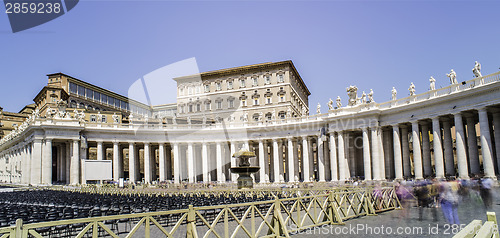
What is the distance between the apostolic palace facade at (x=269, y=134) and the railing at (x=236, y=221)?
84.4ft

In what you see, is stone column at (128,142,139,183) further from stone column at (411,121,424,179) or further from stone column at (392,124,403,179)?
stone column at (411,121,424,179)

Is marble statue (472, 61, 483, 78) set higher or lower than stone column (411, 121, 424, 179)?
higher

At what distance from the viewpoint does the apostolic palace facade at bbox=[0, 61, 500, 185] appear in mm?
43219

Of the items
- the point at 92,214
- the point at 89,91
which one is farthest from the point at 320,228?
the point at 89,91

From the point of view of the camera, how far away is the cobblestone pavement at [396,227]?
14.2m

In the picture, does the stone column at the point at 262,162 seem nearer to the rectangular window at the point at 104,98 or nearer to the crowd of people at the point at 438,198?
the crowd of people at the point at 438,198

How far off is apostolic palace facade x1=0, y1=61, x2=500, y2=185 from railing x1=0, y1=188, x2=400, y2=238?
84.4 ft

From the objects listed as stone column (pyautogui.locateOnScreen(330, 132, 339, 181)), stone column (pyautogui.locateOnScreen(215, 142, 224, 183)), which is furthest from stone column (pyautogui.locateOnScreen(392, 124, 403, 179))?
stone column (pyautogui.locateOnScreen(215, 142, 224, 183))

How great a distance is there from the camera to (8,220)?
15086 mm

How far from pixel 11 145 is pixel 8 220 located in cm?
7703

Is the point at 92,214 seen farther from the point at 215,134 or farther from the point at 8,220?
the point at 215,134

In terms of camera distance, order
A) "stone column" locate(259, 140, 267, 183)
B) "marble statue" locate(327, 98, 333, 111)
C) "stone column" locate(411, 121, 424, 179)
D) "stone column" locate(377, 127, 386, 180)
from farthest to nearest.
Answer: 1. "stone column" locate(259, 140, 267, 183)
2. "marble statue" locate(327, 98, 333, 111)
3. "stone column" locate(377, 127, 386, 180)
4. "stone column" locate(411, 121, 424, 179)

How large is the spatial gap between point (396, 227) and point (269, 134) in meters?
48.4

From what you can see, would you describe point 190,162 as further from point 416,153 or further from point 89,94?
point 89,94
